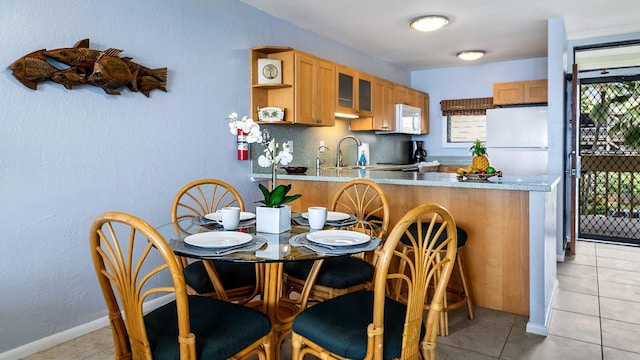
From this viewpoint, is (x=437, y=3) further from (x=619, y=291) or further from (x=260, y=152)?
(x=619, y=291)

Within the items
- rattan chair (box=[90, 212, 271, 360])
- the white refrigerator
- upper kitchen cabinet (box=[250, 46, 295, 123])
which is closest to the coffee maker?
the white refrigerator

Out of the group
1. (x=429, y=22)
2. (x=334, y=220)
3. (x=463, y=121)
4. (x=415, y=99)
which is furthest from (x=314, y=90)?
(x=463, y=121)

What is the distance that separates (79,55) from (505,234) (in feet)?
9.27

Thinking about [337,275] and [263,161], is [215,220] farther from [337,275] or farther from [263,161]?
[337,275]

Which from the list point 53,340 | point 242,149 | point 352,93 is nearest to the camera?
point 53,340

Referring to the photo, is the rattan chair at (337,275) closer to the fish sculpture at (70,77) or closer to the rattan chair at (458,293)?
the rattan chair at (458,293)

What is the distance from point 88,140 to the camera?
249cm

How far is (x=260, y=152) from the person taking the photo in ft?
12.3

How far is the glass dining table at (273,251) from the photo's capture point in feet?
4.90

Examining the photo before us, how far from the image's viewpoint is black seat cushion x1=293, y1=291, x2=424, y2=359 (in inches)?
54.1

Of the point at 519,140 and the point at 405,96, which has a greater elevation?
the point at 405,96

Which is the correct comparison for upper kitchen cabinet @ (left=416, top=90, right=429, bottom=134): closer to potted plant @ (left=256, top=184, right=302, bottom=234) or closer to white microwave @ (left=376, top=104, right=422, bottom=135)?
white microwave @ (left=376, top=104, right=422, bottom=135)

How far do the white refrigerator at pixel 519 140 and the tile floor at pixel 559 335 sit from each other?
1.73 m

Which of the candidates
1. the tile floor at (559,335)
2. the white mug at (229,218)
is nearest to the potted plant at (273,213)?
the white mug at (229,218)
